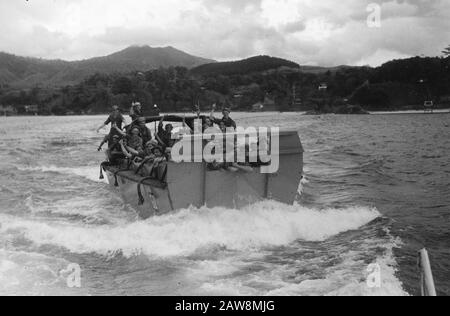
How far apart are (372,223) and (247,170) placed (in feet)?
12.2

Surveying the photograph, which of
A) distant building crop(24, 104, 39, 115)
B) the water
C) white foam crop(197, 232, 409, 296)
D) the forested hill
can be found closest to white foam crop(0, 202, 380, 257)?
the water

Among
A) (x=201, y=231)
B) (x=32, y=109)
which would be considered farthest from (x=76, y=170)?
(x=32, y=109)

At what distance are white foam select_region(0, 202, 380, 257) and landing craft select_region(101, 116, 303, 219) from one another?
0.22 meters

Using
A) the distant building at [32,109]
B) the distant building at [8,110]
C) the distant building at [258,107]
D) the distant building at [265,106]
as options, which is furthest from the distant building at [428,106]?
the distant building at [8,110]

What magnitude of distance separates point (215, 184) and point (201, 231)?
3.88 feet

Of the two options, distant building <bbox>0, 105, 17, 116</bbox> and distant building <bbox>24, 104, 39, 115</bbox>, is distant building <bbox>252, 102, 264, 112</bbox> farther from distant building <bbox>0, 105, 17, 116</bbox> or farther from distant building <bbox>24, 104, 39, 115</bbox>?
distant building <bbox>0, 105, 17, 116</bbox>

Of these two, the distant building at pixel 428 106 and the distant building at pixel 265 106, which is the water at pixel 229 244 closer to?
the distant building at pixel 428 106

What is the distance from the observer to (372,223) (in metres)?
12.5

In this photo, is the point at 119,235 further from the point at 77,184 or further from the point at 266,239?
the point at 77,184

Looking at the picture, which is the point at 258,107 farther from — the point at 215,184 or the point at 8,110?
the point at 215,184

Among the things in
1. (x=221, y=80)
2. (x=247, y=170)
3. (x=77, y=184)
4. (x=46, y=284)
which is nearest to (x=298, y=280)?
(x=247, y=170)

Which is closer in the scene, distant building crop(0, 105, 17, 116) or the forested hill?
the forested hill

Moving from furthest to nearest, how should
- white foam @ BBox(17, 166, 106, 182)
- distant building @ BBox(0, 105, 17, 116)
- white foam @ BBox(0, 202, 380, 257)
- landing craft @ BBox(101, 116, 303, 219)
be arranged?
1. distant building @ BBox(0, 105, 17, 116)
2. white foam @ BBox(17, 166, 106, 182)
3. landing craft @ BBox(101, 116, 303, 219)
4. white foam @ BBox(0, 202, 380, 257)

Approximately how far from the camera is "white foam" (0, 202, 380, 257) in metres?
10.4
